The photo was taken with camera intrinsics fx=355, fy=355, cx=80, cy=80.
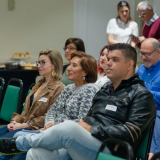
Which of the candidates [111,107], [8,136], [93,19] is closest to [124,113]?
[111,107]

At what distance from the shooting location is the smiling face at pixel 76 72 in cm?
298

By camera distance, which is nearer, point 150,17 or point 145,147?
point 145,147

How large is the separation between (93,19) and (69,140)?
516 centimetres

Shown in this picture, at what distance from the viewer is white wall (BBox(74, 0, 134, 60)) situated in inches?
278

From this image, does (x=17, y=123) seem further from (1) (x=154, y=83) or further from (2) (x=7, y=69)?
(2) (x=7, y=69)

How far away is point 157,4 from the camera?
6.62m

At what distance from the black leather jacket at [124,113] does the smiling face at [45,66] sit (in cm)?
96

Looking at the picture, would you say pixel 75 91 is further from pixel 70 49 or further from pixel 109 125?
pixel 70 49

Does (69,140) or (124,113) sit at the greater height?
(124,113)

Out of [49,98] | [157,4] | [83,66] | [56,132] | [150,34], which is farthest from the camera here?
[157,4]

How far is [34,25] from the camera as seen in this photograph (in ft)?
22.6

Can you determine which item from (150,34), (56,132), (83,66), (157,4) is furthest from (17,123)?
(157,4)

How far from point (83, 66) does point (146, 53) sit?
0.69 metres

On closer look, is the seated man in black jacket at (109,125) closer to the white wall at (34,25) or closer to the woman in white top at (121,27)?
the woman in white top at (121,27)
